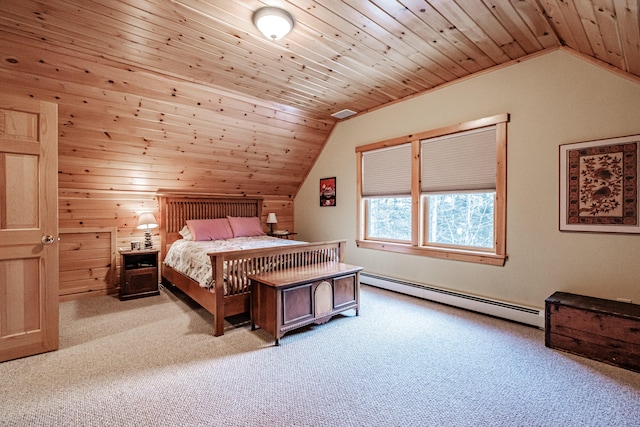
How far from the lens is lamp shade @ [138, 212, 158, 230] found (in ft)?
13.6

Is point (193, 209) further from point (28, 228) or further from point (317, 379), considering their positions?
point (317, 379)

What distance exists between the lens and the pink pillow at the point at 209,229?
442 cm

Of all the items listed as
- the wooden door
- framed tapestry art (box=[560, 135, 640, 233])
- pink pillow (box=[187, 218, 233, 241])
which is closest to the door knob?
the wooden door

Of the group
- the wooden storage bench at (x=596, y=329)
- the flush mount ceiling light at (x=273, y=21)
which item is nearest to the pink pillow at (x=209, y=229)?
the flush mount ceiling light at (x=273, y=21)

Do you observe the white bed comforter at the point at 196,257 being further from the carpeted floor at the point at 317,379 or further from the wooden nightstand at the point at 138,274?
the carpeted floor at the point at 317,379

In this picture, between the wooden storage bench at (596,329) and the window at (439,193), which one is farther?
the window at (439,193)

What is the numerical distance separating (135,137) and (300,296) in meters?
2.81

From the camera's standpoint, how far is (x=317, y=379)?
210cm

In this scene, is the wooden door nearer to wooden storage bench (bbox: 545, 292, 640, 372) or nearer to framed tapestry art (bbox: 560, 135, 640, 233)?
wooden storage bench (bbox: 545, 292, 640, 372)

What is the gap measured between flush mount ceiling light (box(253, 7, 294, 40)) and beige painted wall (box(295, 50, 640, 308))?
2.17 metres

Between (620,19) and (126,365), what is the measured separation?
3987mm

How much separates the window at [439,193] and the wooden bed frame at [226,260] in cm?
107

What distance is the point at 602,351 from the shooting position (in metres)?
2.30

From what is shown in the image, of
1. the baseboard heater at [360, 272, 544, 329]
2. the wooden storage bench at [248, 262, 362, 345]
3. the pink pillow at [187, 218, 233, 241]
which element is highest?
the pink pillow at [187, 218, 233, 241]
